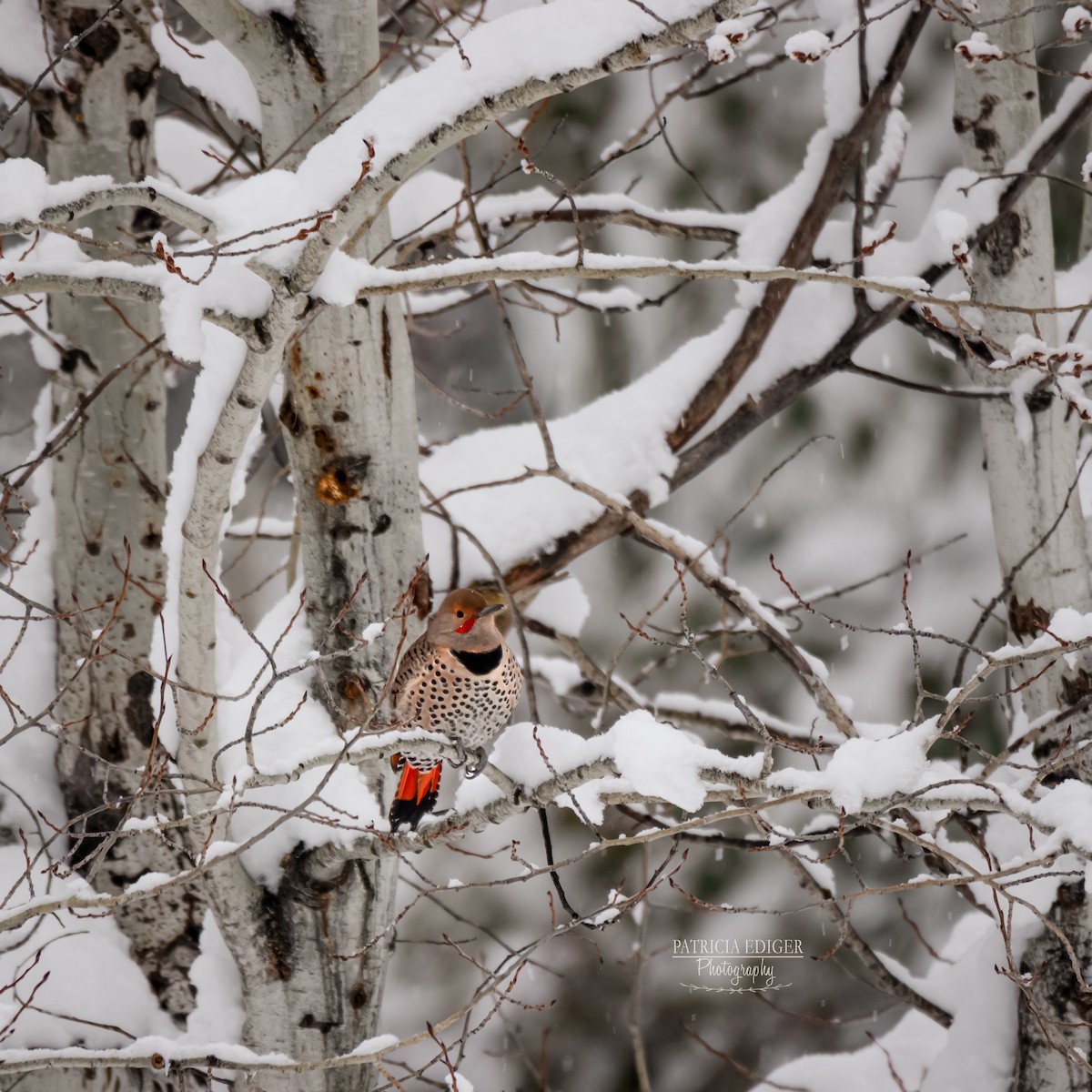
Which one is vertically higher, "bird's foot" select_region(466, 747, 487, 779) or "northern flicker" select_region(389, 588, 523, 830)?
"northern flicker" select_region(389, 588, 523, 830)

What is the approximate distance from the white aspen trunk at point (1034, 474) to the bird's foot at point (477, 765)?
1687 millimetres

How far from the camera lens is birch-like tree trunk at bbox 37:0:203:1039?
3295mm

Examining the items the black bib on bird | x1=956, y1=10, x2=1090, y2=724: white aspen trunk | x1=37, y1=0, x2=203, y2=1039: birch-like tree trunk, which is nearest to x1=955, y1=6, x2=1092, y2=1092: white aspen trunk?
x1=956, y1=10, x2=1090, y2=724: white aspen trunk

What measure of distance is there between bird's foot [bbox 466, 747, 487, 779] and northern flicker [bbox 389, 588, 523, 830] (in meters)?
0.08

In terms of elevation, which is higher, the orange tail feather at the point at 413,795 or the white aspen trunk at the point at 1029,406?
the white aspen trunk at the point at 1029,406

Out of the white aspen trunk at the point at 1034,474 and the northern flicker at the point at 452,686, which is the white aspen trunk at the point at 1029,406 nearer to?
the white aspen trunk at the point at 1034,474

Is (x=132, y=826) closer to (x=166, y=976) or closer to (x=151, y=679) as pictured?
(x=151, y=679)

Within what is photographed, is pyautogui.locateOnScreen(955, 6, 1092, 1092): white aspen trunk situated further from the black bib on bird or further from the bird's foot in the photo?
the bird's foot

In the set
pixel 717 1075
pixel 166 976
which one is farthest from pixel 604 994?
pixel 166 976

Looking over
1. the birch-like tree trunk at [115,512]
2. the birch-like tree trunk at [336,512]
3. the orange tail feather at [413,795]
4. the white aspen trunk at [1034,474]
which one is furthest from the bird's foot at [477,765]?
the white aspen trunk at [1034,474]

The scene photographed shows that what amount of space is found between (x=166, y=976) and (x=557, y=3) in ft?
10.0

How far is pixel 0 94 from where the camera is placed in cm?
348

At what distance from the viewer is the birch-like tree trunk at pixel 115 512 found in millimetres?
3295

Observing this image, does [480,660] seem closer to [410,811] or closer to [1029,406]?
[410,811]
